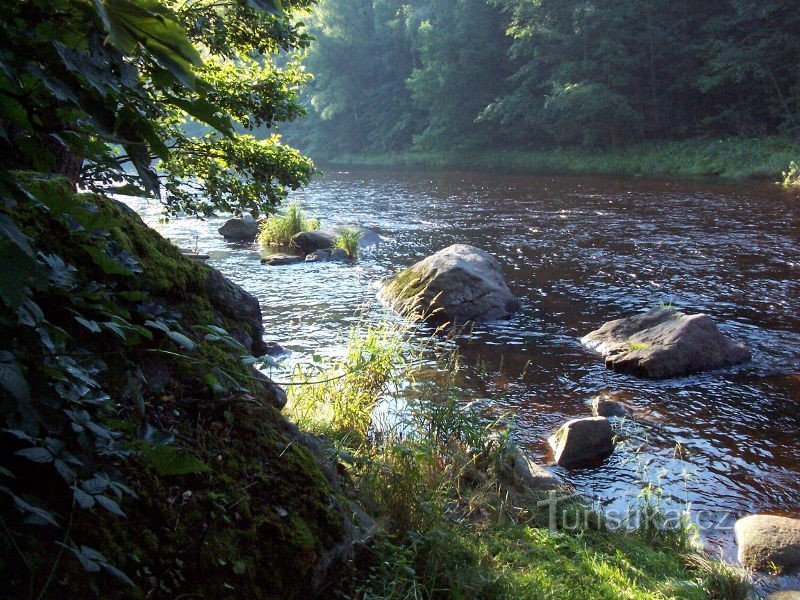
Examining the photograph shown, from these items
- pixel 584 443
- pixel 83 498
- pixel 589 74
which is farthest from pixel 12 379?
pixel 589 74

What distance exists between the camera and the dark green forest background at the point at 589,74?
28031 mm

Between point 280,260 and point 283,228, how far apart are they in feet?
7.13

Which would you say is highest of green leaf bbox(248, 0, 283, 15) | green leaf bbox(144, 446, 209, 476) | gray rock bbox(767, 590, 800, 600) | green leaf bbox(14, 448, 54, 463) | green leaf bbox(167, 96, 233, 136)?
green leaf bbox(248, 0, 283, 15)

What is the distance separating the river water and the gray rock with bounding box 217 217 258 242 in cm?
55

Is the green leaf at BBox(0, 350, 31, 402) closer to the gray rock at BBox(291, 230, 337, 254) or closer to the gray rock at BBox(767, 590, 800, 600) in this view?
the gray rock at BBox(767, 590, 800, 600)

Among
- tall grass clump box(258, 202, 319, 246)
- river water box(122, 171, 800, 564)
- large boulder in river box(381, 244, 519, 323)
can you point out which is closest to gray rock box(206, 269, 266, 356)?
river water box(122, 171, 800, 564)

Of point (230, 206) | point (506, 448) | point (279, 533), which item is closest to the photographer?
point (279, 533)

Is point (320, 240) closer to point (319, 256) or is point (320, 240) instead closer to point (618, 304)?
point (319, 256)

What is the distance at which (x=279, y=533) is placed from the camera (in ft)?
7.65

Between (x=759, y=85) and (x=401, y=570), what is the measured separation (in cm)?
3213

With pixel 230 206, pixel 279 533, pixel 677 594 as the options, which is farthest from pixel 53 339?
pixel 230 206

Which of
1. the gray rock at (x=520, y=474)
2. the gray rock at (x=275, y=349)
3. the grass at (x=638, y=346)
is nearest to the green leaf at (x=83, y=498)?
the gray rock at (x=520, y=474)

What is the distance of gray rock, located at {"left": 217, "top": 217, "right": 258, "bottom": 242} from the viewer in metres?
→ 16.5

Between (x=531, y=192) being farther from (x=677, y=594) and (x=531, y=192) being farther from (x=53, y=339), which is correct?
(x=53, y=339)
